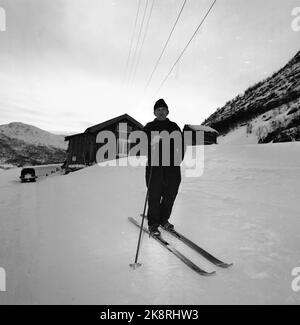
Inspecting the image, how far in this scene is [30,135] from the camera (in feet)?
282

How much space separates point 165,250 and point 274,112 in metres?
20.4

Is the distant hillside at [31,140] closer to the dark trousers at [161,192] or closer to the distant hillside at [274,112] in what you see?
the distant hillside at [274,112]

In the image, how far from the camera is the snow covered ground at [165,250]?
218 cm

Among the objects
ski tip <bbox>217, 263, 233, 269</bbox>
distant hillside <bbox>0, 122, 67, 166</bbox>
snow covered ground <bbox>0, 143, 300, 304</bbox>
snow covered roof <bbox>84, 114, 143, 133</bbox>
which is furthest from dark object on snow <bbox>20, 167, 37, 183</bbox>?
distant hillside <bbox>0, 122, 67, 166</bbox>

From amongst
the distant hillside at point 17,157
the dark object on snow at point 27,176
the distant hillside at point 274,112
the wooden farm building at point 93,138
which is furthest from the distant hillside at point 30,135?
the distant hillside at point 274,112

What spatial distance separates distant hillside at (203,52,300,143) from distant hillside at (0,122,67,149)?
7214 cm

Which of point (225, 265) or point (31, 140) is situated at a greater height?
point (31, 140)

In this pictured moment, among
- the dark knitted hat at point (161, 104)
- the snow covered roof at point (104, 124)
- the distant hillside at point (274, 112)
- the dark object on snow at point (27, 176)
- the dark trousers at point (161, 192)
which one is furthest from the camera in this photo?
the snow covered roof at point (104, 124)

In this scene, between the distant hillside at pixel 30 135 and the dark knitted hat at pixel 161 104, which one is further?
the distant hillside at pixel 30 135

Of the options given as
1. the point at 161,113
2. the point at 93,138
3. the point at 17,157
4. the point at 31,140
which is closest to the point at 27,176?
the point at 93,138

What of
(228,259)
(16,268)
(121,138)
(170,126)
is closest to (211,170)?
(170,126)

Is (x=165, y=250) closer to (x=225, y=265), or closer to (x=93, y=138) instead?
(x=225, y=265)

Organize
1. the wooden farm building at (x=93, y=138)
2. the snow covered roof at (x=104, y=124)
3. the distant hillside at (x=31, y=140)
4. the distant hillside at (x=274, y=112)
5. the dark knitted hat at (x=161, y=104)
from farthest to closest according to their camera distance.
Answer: the distant hillside at (x=31, y=140) → the wooden farm building at (x=93, y=138) → the snow covered roof at (x=104, y=124) → the distant hillside at (x=274, y=112) → the dark knitted hat at (x=161, y=104)
